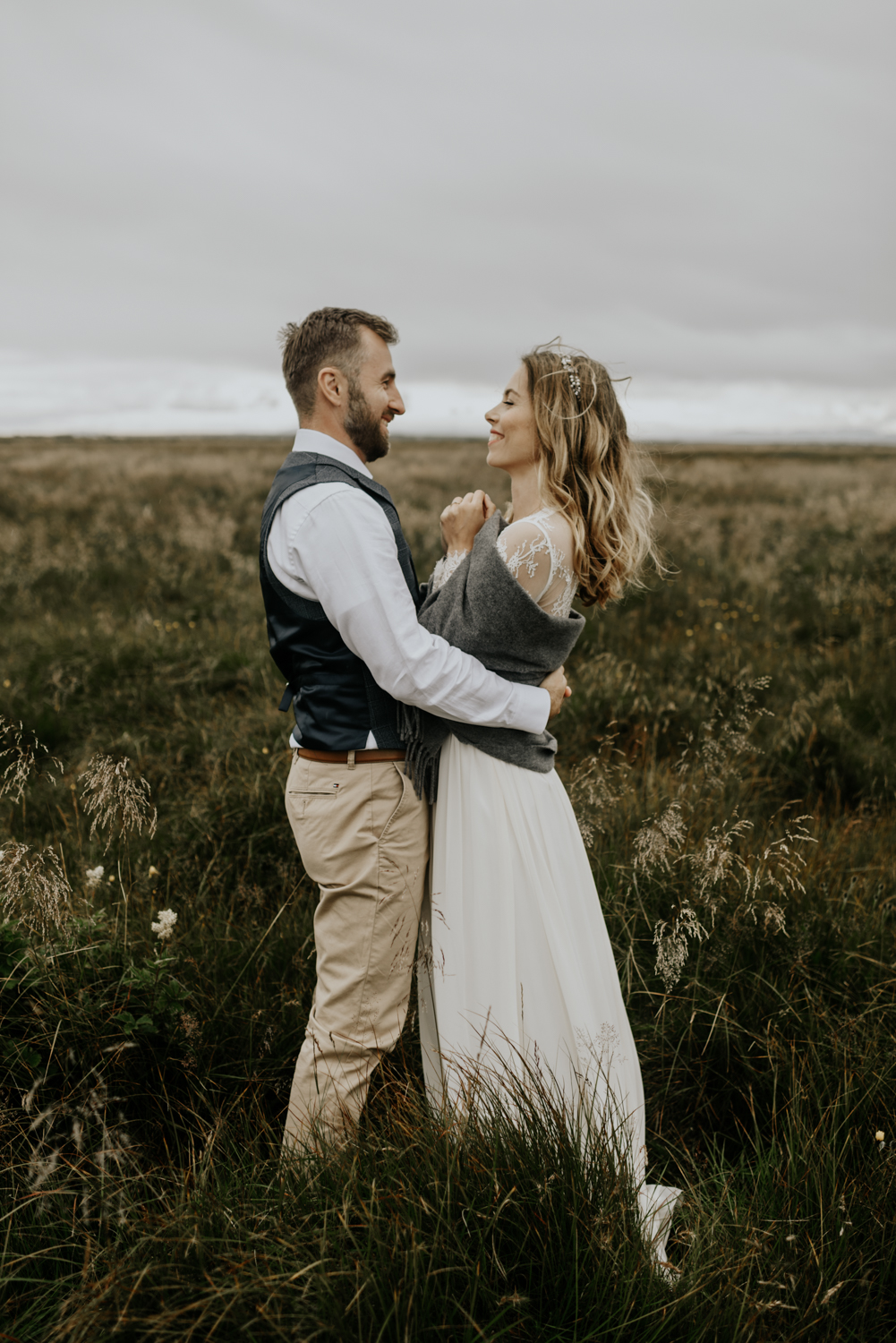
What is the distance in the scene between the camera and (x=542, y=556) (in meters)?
2.29


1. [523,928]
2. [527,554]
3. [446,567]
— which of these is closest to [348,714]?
[446,567]

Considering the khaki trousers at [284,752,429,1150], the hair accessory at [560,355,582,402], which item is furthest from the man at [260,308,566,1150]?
the hair accessory at [560,355,582,402]

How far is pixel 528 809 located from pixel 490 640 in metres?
0.49

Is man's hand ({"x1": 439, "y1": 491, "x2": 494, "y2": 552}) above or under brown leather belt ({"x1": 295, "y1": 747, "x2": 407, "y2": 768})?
above

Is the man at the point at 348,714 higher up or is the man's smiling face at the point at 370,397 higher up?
the man's smiling face at the point at 370,397

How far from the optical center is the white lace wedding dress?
7.56 feet

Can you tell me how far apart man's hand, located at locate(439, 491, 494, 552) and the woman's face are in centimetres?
13

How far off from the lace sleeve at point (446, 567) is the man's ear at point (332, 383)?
544 mm

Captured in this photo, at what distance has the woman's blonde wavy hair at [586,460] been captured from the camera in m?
2.43

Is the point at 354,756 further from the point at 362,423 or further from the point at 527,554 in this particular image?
the point at 362,423

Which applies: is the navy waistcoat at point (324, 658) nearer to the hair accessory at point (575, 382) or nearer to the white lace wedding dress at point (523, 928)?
the white lace wedding dress at point (523, 928)

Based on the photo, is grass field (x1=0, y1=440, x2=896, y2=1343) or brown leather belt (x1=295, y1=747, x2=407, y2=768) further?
brown leather belt (x1=295, y1=747, x2=407, y2=768)

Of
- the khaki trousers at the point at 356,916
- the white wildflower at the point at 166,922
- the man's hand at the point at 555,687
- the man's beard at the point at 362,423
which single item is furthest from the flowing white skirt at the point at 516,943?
the man's beard at the point at 362,423

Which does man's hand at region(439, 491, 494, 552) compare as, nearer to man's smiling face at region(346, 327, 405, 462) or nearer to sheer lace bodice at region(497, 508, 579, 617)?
sheer lace bodice at region(497, 508, 579, 617)
